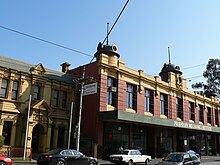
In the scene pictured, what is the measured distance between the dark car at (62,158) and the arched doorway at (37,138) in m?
10.1

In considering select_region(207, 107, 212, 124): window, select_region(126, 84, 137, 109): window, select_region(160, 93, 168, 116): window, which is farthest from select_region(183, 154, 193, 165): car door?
select_region(207, 107, 212, 124): window

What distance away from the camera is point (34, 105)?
26.9 metres

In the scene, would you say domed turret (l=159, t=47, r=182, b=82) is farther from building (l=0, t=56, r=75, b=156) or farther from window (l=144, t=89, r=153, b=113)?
building (l=0, t=56, r=75, b=156)

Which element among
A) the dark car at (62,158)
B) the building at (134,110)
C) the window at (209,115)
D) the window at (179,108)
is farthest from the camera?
the window at (209,115)

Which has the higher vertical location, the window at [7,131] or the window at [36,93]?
the window at [36,93]

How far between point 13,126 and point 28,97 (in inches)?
134

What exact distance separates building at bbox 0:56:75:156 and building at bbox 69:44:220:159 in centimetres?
280

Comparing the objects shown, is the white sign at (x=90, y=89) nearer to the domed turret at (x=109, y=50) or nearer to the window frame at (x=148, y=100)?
the domed turret at (x=109, y=50)

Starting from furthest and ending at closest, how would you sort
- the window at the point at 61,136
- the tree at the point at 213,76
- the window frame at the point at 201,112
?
1. the tree at the point at 213,76
2. the window frame at the point at 201,112
3. the window at the point at 61,136

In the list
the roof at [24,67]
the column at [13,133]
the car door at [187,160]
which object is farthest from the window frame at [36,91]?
the car door at [187,160]

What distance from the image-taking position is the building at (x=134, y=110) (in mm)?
29178

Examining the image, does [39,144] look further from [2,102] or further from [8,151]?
[2,102]

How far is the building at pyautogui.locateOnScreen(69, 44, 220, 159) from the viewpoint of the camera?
95.7 feet

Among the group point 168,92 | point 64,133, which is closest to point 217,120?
point 168,92
